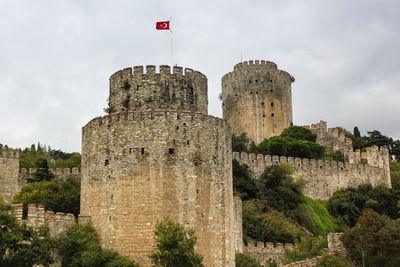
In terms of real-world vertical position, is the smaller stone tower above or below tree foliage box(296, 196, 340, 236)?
Answer: above

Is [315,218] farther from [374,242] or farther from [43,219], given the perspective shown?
[43,219]

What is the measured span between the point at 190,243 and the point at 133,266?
236 cm

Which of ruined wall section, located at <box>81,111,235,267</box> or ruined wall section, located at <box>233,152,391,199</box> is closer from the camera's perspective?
ruined wall section, located at <box>81,111,235,267</box>

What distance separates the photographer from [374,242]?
28922mm

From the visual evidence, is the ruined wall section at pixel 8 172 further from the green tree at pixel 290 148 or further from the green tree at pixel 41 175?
the green tree at pixel 290 148

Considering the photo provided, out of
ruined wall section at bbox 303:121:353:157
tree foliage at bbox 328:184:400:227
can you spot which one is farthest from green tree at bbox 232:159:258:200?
ruined wall section at bbox 303:121:353:157

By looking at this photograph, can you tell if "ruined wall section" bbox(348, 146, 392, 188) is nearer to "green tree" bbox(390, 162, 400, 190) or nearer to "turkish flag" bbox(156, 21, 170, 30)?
"green tree" bbox(390, 162, 400, 190)

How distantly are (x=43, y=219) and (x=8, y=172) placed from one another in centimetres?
1947

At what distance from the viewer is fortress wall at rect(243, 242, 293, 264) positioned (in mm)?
37094

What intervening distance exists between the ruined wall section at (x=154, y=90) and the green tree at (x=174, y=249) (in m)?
6.15

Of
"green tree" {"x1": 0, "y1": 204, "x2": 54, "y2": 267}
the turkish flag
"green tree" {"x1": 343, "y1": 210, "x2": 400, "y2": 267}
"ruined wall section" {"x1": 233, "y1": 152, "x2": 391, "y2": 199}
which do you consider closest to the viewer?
"green tree" {"x1": 0, "y1": 204, "x2": 54, "y2": 267}

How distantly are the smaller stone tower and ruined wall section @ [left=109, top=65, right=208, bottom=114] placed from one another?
3648cm

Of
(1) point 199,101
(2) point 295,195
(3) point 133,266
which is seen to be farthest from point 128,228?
(2) point 295,195

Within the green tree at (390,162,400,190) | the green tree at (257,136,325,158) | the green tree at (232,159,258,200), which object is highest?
the green tree at (257,136,325,158)
